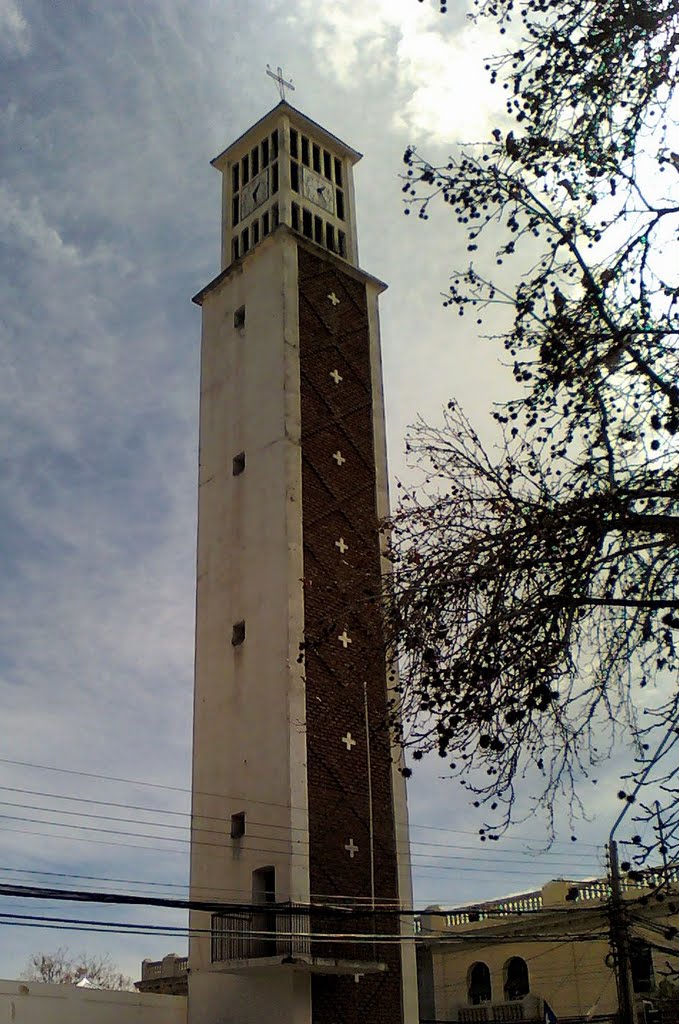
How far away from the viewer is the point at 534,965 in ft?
101

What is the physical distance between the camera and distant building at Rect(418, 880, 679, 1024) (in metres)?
28.0

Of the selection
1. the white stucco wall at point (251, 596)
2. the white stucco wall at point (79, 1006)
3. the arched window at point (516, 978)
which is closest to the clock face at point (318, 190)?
the white stucco wall at point (251, 596)

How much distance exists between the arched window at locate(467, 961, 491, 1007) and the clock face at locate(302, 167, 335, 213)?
2207cm

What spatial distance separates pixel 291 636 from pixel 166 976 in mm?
17847

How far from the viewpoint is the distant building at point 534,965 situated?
92.0 ft

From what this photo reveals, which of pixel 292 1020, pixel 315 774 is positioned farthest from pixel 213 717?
pixel 292 1020

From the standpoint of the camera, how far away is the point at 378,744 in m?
26.1

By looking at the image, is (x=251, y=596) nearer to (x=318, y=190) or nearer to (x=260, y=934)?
(x=260, y=934)

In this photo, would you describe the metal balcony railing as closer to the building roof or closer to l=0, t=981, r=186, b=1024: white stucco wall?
l=0, t=981, r=186, b=1024: white stucco wall

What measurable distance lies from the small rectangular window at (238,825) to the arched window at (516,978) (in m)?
11.0

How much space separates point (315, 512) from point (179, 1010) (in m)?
11.5

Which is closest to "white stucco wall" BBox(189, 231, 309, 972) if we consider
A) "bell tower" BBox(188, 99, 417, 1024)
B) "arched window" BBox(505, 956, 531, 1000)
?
"bell tower" BBox(188, 99, 417, 1024)

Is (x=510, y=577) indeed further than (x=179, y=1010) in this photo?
No

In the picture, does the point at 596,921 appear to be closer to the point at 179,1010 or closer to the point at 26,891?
the point at 179,1010
